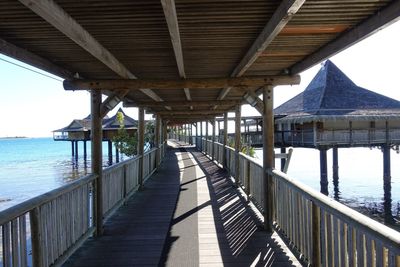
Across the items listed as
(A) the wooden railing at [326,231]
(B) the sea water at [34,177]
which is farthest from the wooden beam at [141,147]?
(B) the sea water at [34,177]

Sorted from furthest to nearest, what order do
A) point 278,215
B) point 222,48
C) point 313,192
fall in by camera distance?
point 278,215 < point 222,48 < point 313,192

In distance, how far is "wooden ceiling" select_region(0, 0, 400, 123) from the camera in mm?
3395

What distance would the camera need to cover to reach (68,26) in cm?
359

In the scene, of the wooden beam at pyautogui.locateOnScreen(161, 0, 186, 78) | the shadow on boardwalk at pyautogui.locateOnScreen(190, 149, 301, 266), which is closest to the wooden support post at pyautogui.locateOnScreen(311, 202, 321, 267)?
the shadow on boardwalk at pyautogui.locateOnScreen(190, 149, 301, 266)

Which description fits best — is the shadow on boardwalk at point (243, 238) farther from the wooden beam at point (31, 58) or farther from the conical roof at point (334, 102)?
the conical roof at point (334, 102)

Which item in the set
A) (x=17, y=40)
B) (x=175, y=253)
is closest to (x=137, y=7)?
(x=17, y=40)

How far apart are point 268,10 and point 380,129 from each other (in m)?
30.7

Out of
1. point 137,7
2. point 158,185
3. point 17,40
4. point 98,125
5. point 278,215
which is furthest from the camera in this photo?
point 158,185

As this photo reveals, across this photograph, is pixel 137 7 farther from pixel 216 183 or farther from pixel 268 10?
pixel 216 183

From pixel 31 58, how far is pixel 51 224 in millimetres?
2131

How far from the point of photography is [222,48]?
5.10m

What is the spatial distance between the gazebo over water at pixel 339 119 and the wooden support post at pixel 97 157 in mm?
21565

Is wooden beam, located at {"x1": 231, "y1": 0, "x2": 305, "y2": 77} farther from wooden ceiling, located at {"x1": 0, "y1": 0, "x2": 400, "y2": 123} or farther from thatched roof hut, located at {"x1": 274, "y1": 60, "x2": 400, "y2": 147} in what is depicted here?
thatched roof hut, located at {"x1": 274, "y1": 60, "x2": 400, "y2": 147}

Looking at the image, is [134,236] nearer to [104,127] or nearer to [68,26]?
[68,26]
